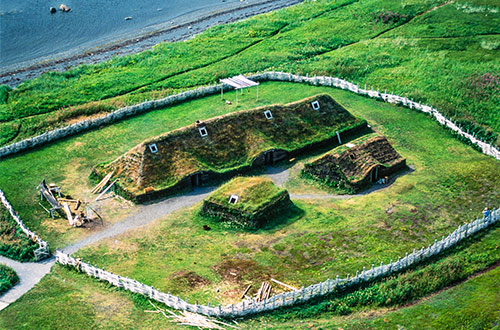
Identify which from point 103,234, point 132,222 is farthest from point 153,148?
point 103,234

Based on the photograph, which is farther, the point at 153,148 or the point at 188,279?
the point at 153,148

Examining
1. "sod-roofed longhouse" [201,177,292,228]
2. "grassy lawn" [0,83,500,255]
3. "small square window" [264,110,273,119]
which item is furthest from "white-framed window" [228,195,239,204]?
"small square window" [264,110,273,119]

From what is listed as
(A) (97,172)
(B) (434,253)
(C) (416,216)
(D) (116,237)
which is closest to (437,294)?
(B) (434,253)

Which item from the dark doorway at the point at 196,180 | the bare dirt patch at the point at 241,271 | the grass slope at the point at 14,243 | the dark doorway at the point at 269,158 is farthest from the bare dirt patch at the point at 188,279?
the dark doorway at the point at 269,158

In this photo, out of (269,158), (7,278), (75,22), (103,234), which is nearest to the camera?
(7,278)

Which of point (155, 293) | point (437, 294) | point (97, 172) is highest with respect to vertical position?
point (97, 172)

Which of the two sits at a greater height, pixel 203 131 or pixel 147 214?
pixel 203 131

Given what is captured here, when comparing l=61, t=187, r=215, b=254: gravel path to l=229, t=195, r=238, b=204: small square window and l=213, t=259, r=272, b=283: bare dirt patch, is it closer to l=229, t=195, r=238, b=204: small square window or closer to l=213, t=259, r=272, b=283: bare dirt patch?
l=229, t=195, r=238, b=204: small square window

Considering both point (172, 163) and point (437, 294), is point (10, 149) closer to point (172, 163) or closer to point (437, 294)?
point (172, 163)

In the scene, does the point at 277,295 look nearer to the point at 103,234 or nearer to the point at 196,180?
the point at 103,234
